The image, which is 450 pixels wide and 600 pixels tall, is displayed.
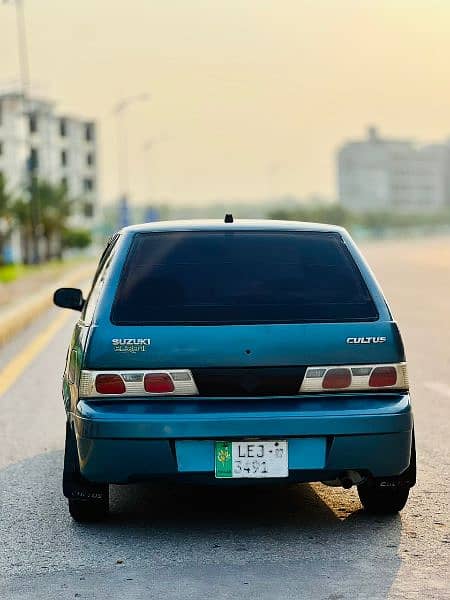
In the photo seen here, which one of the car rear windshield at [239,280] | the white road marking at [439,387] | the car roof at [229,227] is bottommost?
the white road marking at [439,387]

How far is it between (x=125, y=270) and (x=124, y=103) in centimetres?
6485

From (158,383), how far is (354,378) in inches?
36.0

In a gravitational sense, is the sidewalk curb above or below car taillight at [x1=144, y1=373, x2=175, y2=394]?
below

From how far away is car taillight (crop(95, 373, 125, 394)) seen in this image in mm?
6082

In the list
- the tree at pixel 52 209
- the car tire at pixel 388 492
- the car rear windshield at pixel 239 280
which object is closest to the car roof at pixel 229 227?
the car rear windshield at pixel 239 280

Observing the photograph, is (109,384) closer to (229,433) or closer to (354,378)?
(229,433)

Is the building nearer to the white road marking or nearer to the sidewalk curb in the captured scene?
the sidewalk curb

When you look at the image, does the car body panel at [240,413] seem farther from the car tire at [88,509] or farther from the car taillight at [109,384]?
the car tire at [88,509]

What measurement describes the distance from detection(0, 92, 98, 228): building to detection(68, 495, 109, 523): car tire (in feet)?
339

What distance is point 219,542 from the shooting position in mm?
6141

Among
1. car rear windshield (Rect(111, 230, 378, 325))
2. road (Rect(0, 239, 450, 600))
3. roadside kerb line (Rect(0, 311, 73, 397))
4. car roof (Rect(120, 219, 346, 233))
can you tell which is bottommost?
roadside kerb line (Rect(0, 311, 73, 397))

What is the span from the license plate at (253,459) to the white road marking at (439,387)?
6076 millimetres

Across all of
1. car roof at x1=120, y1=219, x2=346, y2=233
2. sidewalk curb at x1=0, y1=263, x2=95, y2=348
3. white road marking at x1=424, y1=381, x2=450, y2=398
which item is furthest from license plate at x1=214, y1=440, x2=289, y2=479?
sidewalk curb at x1=0, y1=263, x2=95, y2=348

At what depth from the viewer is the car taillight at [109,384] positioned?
6082 millimetres
